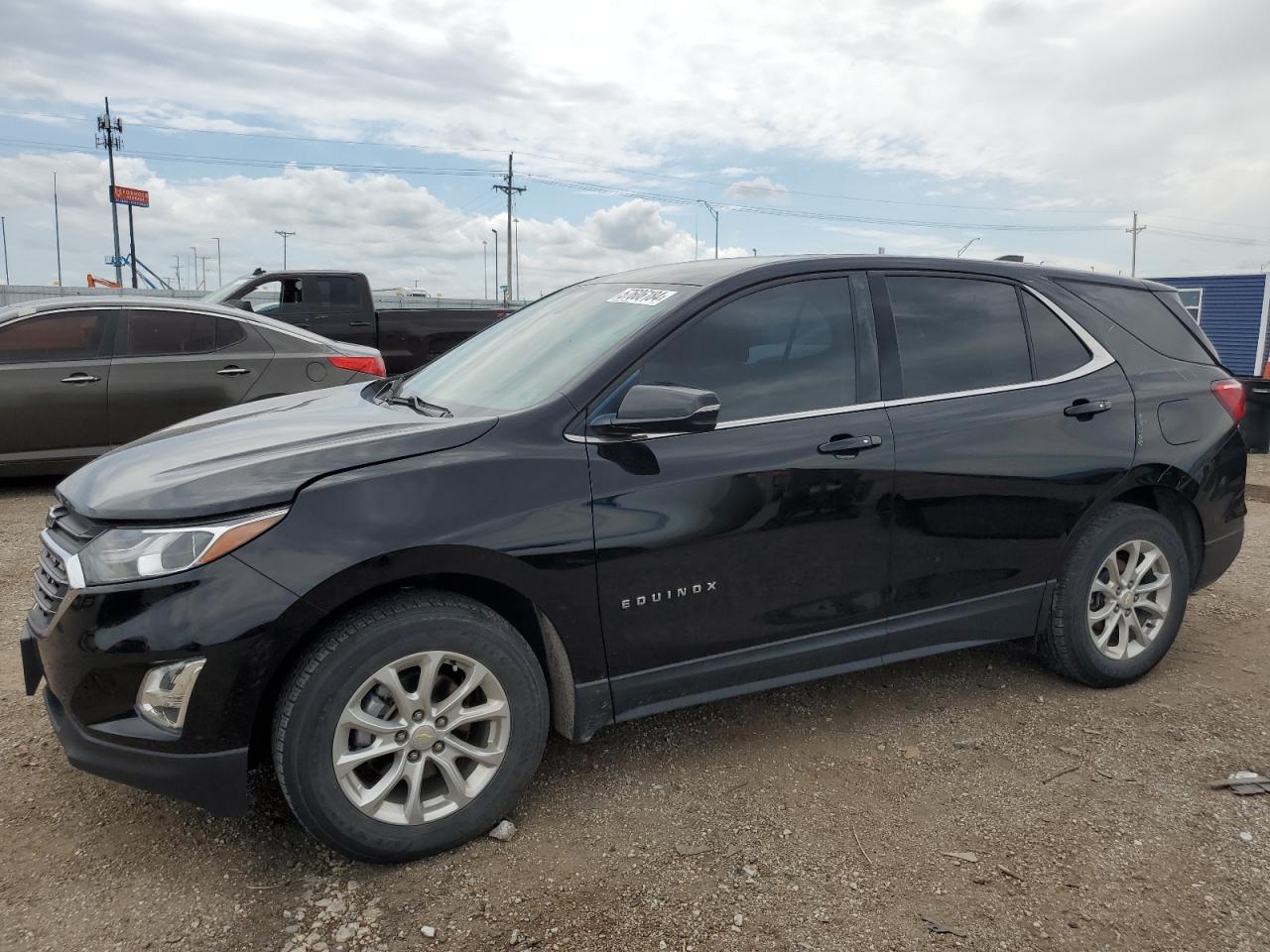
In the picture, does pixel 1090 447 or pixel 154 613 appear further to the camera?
pixel 1090 447

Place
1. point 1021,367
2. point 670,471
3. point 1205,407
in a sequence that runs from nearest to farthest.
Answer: point 670,471 < point 1021,367 < point 1205,407

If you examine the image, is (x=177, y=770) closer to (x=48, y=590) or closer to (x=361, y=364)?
(x=48, y=590)

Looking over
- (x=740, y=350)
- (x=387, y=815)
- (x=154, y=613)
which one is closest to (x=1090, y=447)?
(x=740, y=350)

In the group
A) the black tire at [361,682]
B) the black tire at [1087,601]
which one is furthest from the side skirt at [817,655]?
the black tire at [361,682]

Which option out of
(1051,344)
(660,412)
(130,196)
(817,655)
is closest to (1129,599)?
(1051,344)

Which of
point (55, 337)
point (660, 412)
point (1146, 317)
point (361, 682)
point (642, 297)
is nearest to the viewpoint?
point (361, 682)

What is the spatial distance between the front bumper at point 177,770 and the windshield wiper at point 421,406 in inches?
46.2

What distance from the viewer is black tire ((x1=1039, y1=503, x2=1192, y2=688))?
3654mm

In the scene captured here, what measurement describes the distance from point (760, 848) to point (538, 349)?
1.80m

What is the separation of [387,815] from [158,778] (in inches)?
23.4

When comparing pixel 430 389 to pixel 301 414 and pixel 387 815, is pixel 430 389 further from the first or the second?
pixel 387 815

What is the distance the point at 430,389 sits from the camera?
343 cm

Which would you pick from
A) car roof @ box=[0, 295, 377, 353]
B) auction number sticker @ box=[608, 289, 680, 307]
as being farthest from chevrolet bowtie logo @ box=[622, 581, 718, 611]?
car roof @ box=[0, 295, 377, 353]

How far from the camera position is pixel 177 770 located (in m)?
2.39
